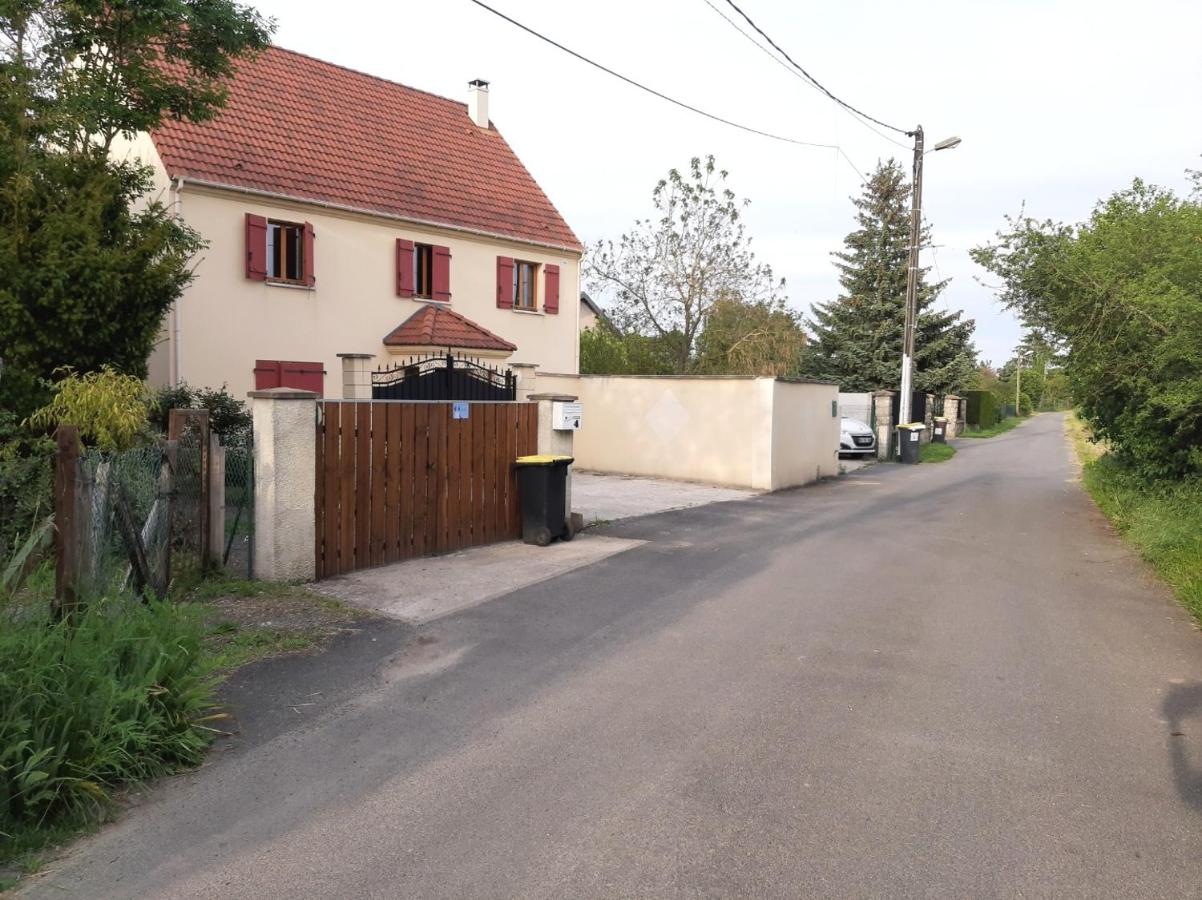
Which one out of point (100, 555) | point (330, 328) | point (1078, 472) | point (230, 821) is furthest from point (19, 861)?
point (1078, 472)

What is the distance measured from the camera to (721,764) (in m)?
4.39

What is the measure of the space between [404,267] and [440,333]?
5.73ft

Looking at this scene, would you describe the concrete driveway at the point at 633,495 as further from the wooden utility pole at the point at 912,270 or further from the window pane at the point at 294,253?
the wooden utility pole at the point at 912,270

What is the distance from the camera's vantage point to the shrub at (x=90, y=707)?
12.3 feet

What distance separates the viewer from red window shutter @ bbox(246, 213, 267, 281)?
1631cm

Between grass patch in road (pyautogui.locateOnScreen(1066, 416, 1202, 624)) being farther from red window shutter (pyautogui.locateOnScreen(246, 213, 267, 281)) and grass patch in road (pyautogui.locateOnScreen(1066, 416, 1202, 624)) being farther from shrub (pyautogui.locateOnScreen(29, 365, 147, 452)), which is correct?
red window shutter (pyautogui.locateOnScreen(246, 213, 267, 281))

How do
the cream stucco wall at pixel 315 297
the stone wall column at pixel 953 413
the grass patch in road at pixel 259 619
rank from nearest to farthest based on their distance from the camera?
the grass patch in road at pixel 259 619
the cream stucco wall at pixel 315 297
the stone wall column at pixel 953 413

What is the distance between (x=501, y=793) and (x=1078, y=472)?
22543mm

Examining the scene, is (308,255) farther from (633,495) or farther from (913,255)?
(913,255)

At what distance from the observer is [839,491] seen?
17.9 metres

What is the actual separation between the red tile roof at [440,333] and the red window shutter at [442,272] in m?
0.39

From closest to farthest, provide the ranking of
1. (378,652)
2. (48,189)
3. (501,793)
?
(501,793) → (378,652) → (48,189)

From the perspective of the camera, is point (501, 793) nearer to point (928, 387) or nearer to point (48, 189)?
point (48, 189)

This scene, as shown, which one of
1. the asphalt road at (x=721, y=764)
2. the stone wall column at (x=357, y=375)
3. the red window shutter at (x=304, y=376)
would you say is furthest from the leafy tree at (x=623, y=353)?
the asphalt road at (x=721, y=764)
